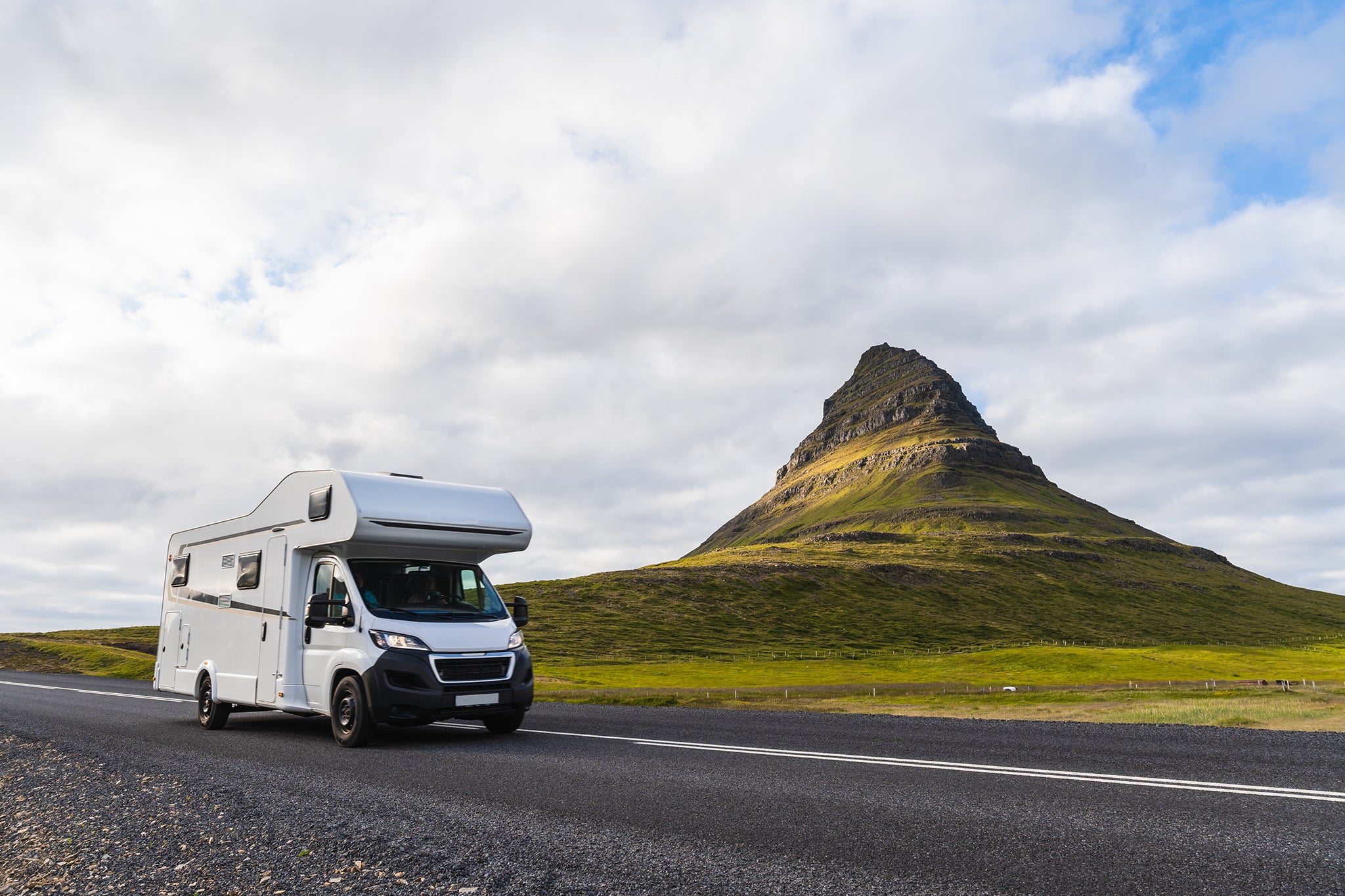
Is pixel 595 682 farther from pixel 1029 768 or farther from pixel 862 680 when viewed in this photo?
pixel 1029 768

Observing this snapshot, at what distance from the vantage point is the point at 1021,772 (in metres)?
9.70

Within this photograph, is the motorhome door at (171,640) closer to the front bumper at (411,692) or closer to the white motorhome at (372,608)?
the white motorhome at (372,608)

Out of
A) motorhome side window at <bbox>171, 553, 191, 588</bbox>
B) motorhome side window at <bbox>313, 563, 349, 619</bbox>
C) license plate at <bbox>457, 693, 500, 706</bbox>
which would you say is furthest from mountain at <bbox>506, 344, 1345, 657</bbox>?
license plate at <bbox>457, 693, 500, 706</bbox>

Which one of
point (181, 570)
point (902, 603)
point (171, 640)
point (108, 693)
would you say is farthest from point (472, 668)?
point (902, 603)

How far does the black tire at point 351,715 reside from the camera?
1333 centimetres

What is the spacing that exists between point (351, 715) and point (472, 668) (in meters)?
2.01

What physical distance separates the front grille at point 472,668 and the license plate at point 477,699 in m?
0.23

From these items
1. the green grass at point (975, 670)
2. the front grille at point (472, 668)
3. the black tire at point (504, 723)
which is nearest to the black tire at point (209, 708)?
the black tire at point (504, 723)

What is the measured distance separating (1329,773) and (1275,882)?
5.16 m

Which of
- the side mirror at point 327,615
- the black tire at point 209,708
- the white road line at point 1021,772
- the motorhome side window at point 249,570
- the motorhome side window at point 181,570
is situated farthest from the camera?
the motorhome side window at point 181,570

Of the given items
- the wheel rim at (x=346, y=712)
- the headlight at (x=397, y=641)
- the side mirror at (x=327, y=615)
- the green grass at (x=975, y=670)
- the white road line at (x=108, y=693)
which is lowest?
the green grass at (x=975, y=670)

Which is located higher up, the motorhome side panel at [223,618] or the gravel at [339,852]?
the motorhome side panel at [223,618]

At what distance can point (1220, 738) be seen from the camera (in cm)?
1288

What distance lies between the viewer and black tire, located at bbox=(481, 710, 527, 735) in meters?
14.8
